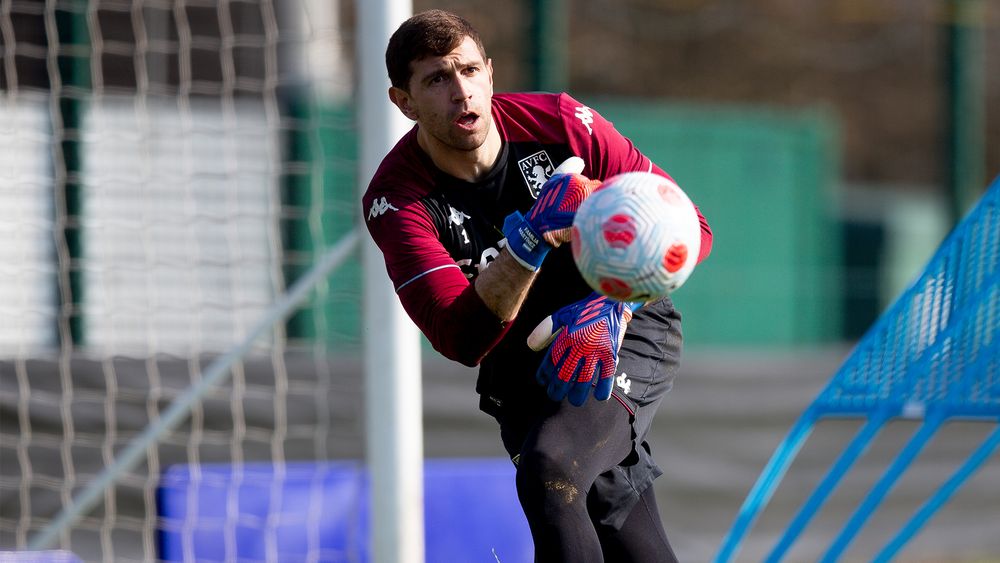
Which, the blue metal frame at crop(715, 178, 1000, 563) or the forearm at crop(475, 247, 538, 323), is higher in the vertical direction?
the forearm at crop(475, 247, 538, 323)

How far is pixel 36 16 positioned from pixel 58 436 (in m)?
2.12

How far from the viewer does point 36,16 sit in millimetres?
6832

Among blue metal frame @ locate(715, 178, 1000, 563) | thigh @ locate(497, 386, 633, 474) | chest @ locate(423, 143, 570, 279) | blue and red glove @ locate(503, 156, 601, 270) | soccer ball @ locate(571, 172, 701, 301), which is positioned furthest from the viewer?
blue metal frame @ locate(715, 178, 1000, 563)

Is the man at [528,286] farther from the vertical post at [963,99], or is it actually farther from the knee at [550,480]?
the vertical post at [963,99]

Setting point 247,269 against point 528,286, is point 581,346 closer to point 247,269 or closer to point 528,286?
point 528,286

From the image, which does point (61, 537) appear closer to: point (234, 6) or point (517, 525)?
point (517, 525)

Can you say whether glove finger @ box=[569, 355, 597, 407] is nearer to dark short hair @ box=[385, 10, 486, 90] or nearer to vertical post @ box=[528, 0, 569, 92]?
dark short hair @ box=[385, 10, 486, 90]

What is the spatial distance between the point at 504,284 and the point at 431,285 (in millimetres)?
252

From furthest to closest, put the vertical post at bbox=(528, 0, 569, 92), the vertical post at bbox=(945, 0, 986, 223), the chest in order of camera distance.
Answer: the vertical post at bbox=(945, 0, 986, 223) < the vertical post at bbox=(528, 0, 569, 92) < the chest

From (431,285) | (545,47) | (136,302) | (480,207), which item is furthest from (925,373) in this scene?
(136,302)

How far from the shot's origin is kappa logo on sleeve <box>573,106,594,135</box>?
13.1ft

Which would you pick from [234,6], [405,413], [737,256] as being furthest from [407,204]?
[737,256]

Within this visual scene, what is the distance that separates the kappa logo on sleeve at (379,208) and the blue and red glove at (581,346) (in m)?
0.53

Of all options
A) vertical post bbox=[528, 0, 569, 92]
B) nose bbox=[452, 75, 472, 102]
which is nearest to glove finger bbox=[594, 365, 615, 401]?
nose bbox=[452, 75, 472, 102]
